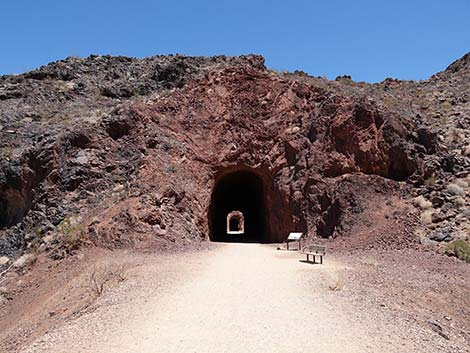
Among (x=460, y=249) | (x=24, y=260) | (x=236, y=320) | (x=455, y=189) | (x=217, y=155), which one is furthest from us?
(x=217, y=155)

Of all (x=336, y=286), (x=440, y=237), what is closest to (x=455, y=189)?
(x=440, y=237)

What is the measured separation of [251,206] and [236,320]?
28.1 m

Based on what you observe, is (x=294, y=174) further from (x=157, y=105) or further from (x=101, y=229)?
(x=101, y=229)

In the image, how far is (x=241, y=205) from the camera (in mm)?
37688

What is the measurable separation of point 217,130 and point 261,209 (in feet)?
23.1

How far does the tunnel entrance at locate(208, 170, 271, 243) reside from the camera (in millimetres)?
27969

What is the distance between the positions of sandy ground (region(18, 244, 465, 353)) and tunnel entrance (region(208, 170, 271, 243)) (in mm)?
15595

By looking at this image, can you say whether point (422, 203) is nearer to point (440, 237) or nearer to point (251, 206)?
point (440, 237)

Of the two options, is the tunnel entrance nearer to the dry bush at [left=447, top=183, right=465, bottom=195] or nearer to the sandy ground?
the dry bush at [left=447, top=183, right=465, bottom=195]

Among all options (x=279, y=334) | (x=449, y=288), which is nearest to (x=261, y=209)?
(x=449, y=288)

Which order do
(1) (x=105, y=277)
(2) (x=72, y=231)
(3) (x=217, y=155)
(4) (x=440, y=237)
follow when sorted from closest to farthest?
(1) (x=105, y=277), (4) (x=440, y=237), (2) (x=72, y=231), (3) (x=217, y=155)

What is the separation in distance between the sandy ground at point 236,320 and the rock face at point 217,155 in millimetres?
7616

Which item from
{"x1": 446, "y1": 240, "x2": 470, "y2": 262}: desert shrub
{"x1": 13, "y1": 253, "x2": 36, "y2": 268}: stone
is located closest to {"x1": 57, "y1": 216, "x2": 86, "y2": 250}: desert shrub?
{"x1": 13, "y1": 253, "x2": 36, "y2": 268}: stone

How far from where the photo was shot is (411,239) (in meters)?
17.5
